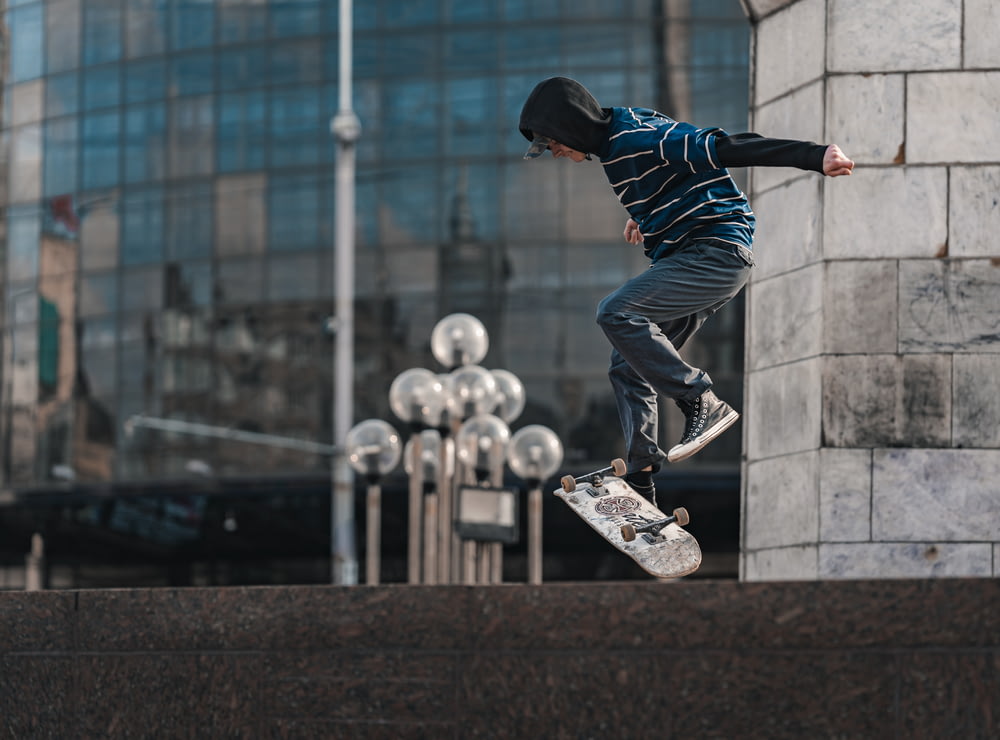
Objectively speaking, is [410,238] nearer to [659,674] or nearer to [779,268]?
[779,268]

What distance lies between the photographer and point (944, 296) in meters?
9.47

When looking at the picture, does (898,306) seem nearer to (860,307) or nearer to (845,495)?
(860,307)

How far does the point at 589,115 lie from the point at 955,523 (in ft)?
11.2

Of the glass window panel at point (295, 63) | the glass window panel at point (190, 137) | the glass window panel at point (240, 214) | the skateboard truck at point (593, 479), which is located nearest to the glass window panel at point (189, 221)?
the glass window panel at point (240, 214)

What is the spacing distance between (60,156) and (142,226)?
3.41 m

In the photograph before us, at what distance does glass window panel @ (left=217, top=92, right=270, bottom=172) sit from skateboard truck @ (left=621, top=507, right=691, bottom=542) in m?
35.6

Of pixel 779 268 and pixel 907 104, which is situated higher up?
pixel 907 104

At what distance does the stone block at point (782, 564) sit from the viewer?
31.5ft

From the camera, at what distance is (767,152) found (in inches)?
293

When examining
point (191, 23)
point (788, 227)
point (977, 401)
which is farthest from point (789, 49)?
point (191, 23)

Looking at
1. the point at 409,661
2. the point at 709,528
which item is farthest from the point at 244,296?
the point at 409,661

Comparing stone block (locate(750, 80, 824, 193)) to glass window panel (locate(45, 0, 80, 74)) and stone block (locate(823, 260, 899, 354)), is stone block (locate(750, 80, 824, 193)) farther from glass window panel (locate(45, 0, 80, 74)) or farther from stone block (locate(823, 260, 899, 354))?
glass window panel (locate(45, 0, 80, 74))

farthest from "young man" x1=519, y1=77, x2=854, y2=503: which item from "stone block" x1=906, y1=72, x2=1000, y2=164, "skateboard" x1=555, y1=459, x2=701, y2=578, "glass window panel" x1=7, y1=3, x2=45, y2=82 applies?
"glass window panel" x1=7, y1=3, x2=45, y2=82

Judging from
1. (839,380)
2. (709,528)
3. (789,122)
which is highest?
(789,122)
